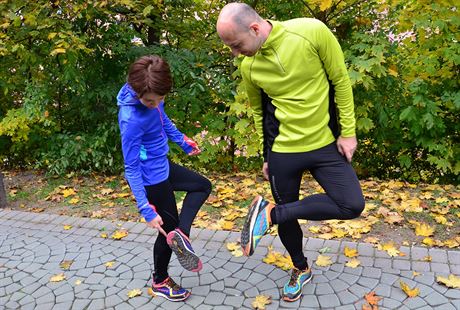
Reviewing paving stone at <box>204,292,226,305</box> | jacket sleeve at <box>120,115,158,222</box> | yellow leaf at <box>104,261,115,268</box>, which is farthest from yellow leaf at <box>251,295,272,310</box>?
yellow leaf at <box>104,261,115,268</box>

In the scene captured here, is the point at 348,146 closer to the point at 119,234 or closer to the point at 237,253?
the point at 237,253

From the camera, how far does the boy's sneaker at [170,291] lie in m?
3.21

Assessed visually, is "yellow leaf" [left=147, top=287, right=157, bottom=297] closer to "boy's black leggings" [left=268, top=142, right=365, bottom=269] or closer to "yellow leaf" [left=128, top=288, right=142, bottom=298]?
"yellow leaf" [left=128, top=288, right=142, bottom=298]

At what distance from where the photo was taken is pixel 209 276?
3.57 m

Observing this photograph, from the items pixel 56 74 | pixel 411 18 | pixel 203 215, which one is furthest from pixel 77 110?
pixel 411 18

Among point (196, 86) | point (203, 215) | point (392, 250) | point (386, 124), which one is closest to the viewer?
point (392, 250)

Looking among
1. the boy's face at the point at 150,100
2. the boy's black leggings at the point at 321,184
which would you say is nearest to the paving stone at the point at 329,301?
the boy's black leggings at the point at 321,184

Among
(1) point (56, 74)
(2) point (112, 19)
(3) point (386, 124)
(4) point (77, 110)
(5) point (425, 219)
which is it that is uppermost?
(2) point (112, 19)

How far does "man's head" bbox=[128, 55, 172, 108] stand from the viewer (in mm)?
2486

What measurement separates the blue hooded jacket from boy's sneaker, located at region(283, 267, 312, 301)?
3.71 feet

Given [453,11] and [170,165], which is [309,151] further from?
[453,11]

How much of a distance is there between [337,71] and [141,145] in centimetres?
126

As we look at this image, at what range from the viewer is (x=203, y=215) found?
4.82 metres

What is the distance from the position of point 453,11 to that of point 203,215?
13.3 ft
